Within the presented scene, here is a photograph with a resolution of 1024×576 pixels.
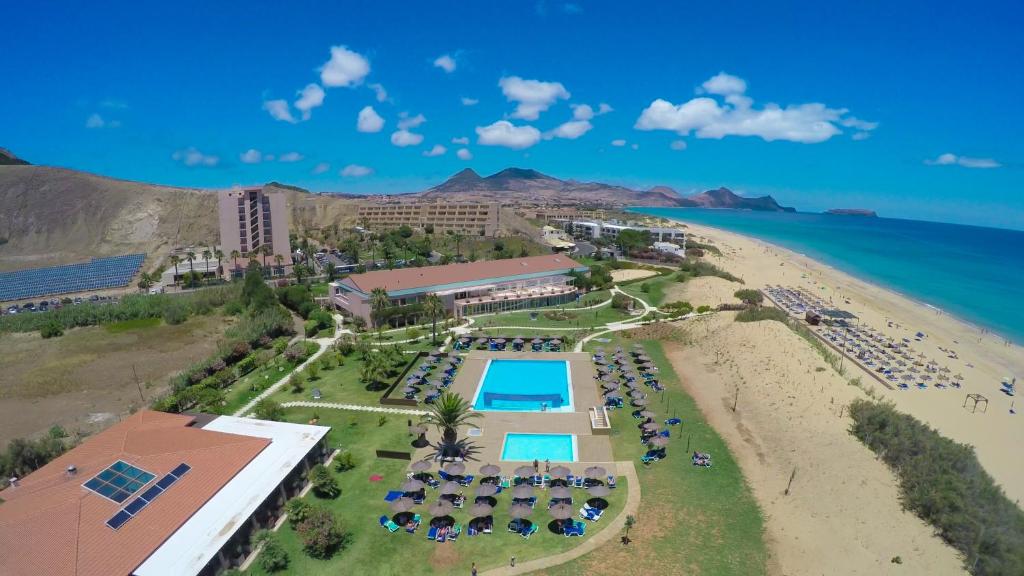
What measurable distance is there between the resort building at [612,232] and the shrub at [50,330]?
100 meters

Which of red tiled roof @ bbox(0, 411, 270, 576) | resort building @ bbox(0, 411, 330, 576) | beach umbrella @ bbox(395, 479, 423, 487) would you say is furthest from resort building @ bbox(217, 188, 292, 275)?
beach umbrella @ bbox(395, 479, 423, 487)

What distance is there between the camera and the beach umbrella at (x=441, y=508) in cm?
2276

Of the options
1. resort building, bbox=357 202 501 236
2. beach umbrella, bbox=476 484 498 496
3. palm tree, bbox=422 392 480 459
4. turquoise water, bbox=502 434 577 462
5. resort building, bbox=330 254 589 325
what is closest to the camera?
beach umbrella, bbox=476 484 498 496

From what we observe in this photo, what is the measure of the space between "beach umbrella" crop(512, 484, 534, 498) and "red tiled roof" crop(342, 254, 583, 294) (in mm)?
36759

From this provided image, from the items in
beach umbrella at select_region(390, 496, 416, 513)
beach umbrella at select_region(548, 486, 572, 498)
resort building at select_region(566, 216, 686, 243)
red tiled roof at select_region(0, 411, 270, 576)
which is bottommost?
beach umbrella at select_region(390, 496, 416, 513)

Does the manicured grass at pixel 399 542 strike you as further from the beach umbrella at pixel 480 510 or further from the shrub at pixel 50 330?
the shrub at pixel 50 330

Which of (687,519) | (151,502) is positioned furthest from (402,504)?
(687,519)

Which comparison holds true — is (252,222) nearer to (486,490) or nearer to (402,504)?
(402,504)

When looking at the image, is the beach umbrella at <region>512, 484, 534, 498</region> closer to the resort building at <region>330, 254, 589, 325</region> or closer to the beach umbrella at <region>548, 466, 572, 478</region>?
the beach umbrella at <region>548, 466, 572, 478</region>

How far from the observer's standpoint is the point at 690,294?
68750 mm

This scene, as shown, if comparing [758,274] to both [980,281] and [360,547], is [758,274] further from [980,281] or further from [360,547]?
[360,547]

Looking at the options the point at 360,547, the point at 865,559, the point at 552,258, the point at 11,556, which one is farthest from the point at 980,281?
the point at 11,556

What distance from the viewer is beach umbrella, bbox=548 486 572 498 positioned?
23469 mm

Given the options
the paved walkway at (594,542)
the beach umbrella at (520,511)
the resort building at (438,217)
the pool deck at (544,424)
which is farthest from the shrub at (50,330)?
the resort building at (438,217)
